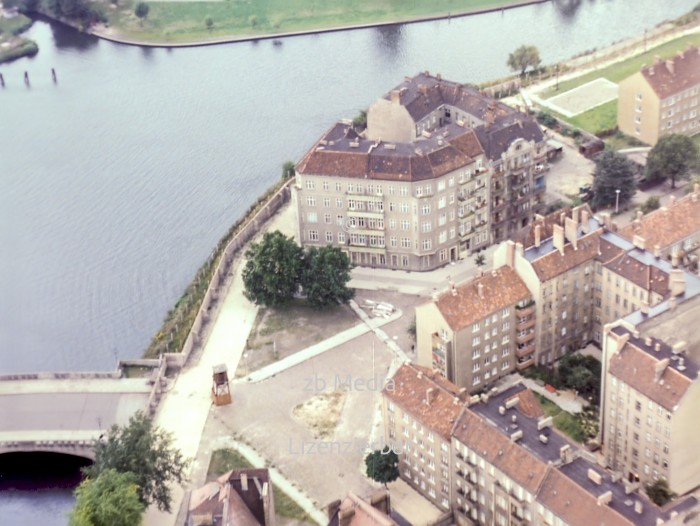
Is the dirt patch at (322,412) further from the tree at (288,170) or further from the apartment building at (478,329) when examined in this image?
the tree at (288,170)

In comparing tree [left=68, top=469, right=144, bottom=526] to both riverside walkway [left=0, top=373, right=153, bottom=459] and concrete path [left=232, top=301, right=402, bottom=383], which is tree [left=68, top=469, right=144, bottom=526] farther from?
concrete path [left=232, top=301, right=402, bottom=383]

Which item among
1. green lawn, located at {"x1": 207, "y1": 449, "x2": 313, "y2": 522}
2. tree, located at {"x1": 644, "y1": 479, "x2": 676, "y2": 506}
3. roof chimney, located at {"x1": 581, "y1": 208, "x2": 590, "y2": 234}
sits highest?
roof chimney, located at {"x1": 581, "y1": 208, "x2": 590, "y2": 234}

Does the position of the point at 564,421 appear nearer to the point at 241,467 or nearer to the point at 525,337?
the point at 525,337

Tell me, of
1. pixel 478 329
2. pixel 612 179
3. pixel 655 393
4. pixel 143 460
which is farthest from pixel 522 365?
pixel 143 460

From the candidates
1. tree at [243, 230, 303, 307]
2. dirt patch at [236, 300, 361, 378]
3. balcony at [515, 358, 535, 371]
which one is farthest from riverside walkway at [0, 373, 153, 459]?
balcony at [515, 358, 535, 371]

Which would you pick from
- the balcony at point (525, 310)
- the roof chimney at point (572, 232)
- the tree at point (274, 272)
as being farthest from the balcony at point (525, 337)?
the tree at point (274, 272)
